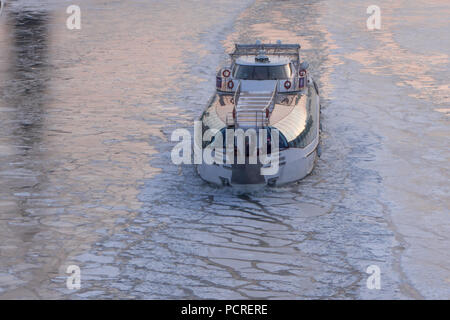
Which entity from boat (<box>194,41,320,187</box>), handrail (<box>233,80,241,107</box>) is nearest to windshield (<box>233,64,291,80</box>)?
boat (<box>194,41,320,187</box>)

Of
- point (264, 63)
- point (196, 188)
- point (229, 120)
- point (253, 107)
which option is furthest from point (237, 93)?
point (196, 188)

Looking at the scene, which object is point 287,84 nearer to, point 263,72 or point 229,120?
point 263,72

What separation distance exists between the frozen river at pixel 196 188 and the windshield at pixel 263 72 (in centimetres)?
227

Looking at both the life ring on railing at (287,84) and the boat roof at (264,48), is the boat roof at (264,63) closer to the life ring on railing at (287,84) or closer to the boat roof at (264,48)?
the life ring on railing at (287,84)

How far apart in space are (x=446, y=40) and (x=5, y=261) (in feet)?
90.0

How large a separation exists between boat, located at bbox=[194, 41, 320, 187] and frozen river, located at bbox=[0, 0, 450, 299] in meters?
0.49

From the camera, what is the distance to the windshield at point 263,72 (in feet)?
69.7


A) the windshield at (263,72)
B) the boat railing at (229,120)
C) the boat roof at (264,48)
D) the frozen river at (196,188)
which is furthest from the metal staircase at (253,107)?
the boat roof at (264,48)

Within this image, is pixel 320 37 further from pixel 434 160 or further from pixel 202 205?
pixel 202 205

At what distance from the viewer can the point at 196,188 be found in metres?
17.7

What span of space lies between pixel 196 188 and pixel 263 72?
16.8 ft

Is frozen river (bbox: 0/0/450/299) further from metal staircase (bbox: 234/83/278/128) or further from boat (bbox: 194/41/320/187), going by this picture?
metal staircase (bbox: 234/83/278/128)
